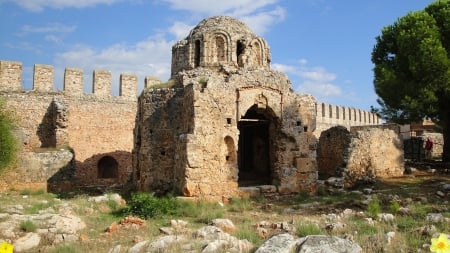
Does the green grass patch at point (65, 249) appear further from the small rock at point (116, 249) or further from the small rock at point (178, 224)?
the small rock at point (178, 224)

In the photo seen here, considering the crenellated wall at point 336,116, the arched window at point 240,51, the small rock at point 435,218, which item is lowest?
the small rock at point 435,218

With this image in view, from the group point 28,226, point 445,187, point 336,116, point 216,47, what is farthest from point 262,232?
point 336,116

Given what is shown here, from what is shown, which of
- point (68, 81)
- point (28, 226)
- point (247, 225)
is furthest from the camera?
point (68, 81)

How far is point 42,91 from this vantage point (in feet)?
73.1

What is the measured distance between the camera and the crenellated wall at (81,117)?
21609 mm

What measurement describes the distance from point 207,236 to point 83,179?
53.9 feet

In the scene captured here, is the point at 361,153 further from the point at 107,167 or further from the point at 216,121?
the point at 107,167

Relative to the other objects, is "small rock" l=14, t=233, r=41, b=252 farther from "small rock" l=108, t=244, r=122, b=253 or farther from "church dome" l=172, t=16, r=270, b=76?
"church dome" l=172, t=16, r=270, b=76

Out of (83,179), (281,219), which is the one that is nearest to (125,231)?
(281,219)

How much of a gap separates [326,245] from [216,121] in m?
7.33

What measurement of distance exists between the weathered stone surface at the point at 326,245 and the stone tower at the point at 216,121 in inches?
246

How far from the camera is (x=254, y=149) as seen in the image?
18750mm

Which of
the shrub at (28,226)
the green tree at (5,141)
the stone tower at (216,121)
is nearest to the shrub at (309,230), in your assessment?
the stone tower at (216,121)

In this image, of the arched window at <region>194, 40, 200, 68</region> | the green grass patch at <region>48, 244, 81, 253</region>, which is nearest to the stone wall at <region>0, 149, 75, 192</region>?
the arched window at <region>194, 40, 200, 68</region>
